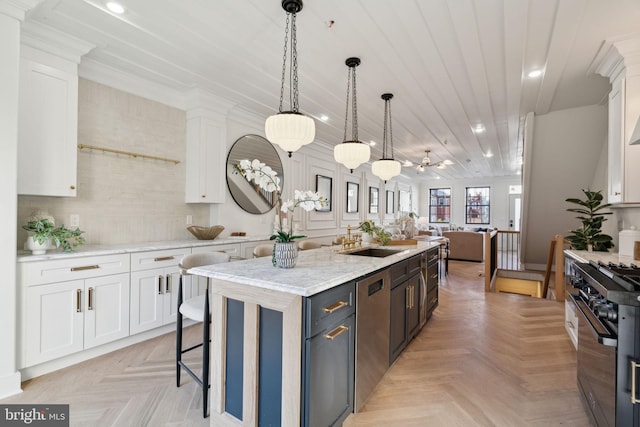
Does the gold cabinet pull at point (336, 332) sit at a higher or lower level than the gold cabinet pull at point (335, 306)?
lower

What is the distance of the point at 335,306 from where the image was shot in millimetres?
1671

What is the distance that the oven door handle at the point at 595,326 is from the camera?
142cm

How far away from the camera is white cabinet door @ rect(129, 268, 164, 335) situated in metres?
2.92

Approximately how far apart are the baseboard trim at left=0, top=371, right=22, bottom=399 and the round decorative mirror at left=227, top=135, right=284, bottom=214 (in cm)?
279

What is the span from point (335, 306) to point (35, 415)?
2.18m

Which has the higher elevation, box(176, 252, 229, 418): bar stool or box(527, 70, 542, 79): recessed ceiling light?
box(527, 70, 542, 79): recessed ceiling light

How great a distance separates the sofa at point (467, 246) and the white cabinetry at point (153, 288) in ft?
24.1

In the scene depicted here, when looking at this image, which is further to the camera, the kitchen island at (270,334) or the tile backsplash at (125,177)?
the tile backsplash at (125,177)

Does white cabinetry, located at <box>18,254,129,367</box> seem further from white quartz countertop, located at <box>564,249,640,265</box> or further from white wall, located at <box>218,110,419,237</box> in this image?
white quartz countertop, located at <box>564,249,640,265</box>

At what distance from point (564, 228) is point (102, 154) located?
282 inches

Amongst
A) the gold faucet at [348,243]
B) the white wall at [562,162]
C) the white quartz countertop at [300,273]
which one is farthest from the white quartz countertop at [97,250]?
the white wall at [562,162]

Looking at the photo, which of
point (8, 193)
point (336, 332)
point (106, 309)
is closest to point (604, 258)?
point (336, 332)

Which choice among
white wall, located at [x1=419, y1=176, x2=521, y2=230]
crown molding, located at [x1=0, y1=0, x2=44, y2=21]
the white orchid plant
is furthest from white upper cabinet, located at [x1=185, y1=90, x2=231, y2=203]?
white wall, located at [x1=419, y1=176, x2=521, y2=230]

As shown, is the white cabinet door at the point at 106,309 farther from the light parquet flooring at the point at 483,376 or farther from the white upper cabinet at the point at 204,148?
the light parquet flooring at the point at 483,376
